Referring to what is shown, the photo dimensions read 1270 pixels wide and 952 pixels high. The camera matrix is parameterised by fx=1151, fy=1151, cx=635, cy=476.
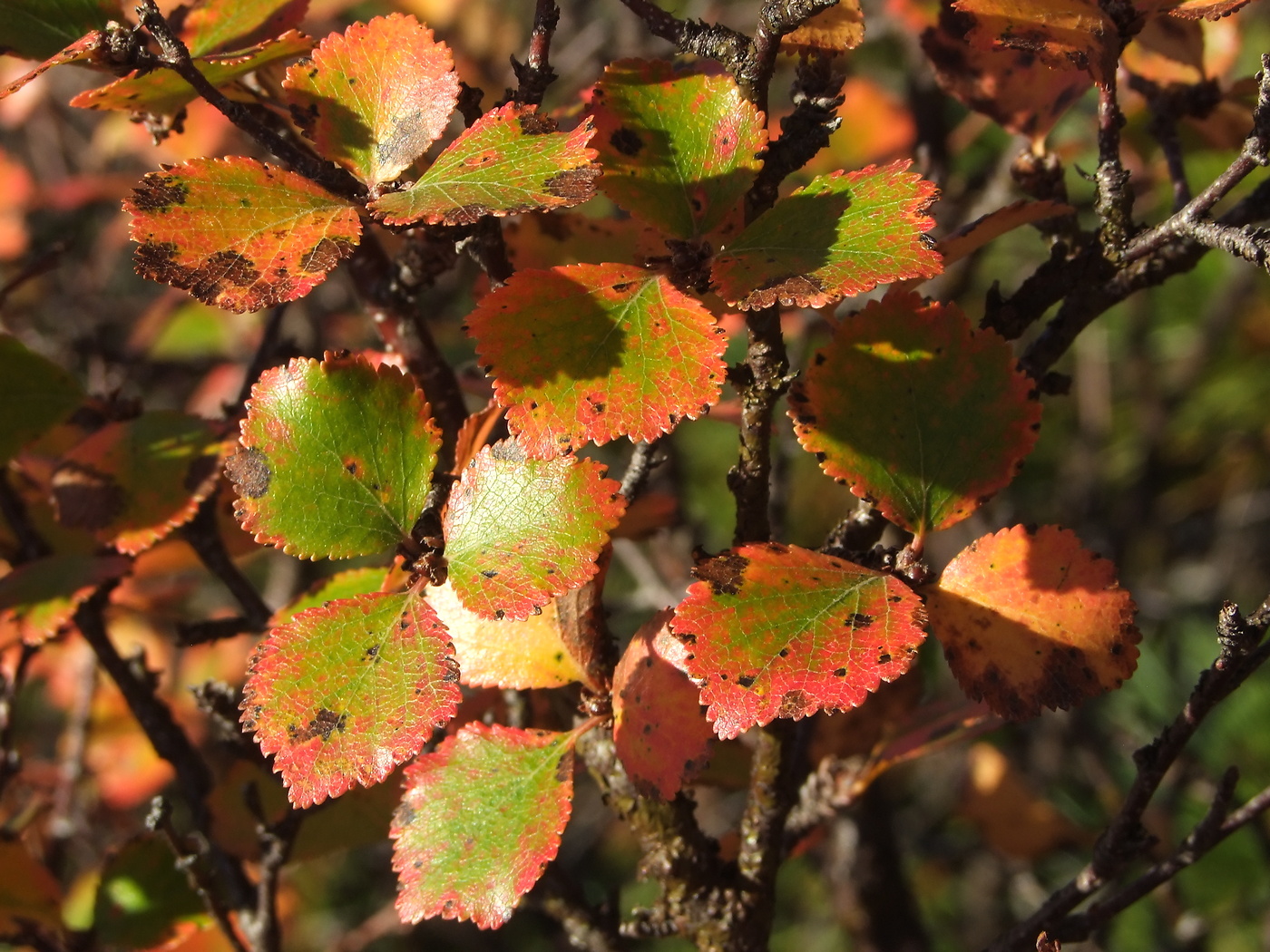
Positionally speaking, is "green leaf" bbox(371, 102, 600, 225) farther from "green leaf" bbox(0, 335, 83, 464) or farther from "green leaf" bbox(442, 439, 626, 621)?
"green leaf" bbox(0, 335, 83, 464)

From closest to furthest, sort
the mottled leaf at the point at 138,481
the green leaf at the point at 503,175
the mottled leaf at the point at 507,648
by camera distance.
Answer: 1. the green leaf at the point at 503,175
2. the mottled leaf at the point at 507,648
3. the mottled leaf at the point at 138,481

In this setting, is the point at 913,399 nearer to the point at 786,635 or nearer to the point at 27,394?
the point at 786,635

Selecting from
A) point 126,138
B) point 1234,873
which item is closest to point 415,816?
point 1234,873

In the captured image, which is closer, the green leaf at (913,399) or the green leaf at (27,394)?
the green leaf at (913,399)

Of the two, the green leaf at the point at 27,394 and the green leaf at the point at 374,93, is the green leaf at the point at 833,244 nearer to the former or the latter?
the green leaf at the point at 374,93

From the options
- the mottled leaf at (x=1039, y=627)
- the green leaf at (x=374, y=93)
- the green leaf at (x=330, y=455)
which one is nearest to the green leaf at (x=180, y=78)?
the green leaf at (x=374, y=93)
